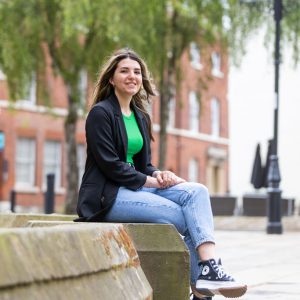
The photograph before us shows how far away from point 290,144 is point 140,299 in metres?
41.2

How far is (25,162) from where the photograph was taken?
3825 cm

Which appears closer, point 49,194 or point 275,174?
point 275,174

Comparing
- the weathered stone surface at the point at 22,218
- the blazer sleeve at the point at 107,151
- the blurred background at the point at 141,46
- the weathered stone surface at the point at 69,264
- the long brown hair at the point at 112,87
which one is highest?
the blurred background at the point at 141,46

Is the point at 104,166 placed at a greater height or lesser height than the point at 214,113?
lesser

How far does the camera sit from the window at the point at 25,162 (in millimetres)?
37906

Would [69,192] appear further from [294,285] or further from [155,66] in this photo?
[294,285]

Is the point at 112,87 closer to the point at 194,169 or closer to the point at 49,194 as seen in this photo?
the point at 49,194

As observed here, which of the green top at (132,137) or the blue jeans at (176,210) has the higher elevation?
the green top at (132,137)

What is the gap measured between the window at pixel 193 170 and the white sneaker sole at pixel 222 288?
1678 inches

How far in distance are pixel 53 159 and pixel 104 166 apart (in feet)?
112

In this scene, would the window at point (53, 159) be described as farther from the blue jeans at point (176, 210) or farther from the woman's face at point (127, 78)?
the blue jeans at point (176, 210)

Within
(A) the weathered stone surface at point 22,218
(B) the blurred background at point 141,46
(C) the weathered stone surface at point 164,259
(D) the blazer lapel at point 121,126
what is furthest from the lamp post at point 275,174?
(C) the weathered stone surface at point 164,259

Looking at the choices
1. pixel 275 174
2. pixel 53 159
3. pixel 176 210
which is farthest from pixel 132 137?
pixel 53 159

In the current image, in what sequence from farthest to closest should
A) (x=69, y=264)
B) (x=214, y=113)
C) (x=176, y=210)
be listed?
(x=214, y=113)
(x=176, y=210)
(x=69, y=264)
